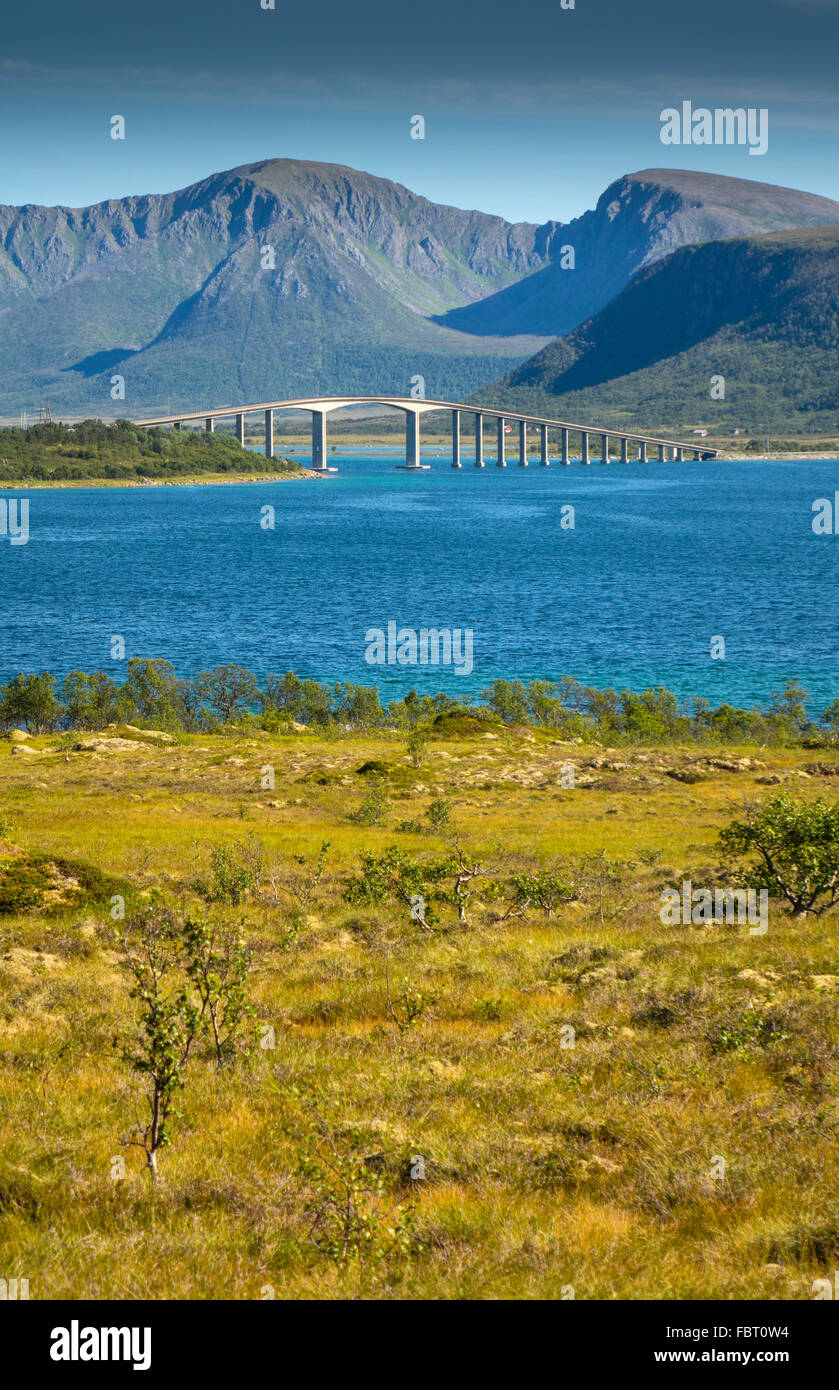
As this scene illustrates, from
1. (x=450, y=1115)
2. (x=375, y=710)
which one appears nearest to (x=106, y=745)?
(x=375, y=710)

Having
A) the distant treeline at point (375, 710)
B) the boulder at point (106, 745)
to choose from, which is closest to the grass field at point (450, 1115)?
the boulder at point (106, 745)

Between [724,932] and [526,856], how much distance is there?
12.0 metres

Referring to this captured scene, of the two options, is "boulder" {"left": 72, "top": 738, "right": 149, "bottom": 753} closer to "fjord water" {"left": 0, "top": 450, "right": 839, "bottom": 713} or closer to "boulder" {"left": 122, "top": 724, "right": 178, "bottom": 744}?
"boulder" {"left": 122, "top": 724, "right": 178, "bottom": 744}

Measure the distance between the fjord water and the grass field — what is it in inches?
1901

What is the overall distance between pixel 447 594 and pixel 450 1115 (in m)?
93.1

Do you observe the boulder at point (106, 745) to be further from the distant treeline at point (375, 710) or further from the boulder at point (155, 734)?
the distant treeline at point (375, 710)

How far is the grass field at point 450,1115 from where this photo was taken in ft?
24.3

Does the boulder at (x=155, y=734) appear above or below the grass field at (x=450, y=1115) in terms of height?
below

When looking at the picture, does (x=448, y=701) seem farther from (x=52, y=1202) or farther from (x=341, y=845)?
(x=52, y=1202)

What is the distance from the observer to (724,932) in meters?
17.2

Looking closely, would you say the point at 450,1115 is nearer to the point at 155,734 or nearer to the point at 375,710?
the point at 155,734

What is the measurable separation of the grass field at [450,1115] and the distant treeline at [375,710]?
34705mm

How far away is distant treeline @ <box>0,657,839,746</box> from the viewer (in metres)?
55.3

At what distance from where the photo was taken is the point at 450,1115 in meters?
9.99
